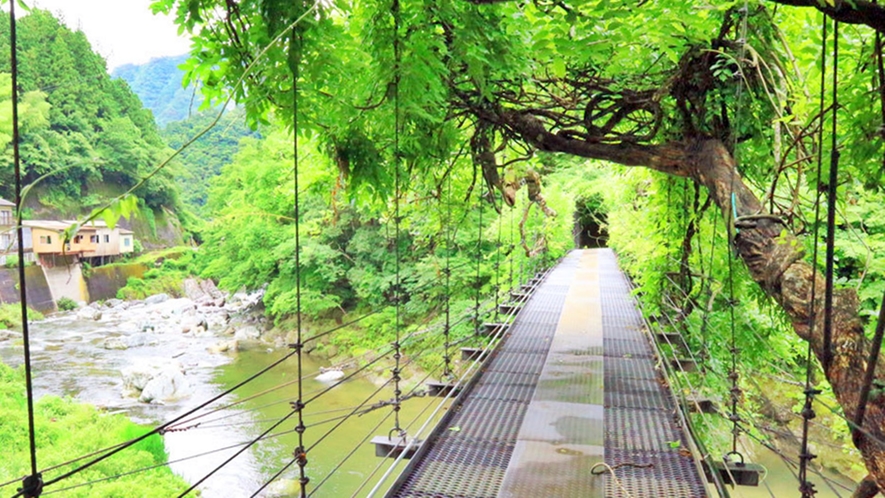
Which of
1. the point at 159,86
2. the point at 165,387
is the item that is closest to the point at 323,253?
the point at 165,387

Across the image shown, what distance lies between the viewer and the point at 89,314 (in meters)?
17.9

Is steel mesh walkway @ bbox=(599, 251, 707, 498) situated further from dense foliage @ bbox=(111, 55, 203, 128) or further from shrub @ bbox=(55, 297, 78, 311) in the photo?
dense foliage @ bbox=(111, 55, 203, 128)

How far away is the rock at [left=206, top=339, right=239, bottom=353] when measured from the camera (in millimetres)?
14180

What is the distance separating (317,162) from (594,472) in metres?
2.57

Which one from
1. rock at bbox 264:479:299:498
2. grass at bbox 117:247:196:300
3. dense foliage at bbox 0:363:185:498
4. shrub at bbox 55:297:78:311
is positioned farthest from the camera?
grass at bbox 117:247:196:300

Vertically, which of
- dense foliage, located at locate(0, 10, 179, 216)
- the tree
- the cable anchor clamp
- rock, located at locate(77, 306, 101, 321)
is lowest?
rock, located at locate(77, 306, 101, 321)

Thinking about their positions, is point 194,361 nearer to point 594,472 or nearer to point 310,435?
point 310,435

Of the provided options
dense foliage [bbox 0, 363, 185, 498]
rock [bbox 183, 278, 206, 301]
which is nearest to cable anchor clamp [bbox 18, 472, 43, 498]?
dense foliage [bbox 0, 363, 185, 498]

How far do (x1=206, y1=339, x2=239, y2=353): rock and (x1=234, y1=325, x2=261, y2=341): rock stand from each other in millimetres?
761

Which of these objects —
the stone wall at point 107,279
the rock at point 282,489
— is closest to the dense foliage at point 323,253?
the rock at point 282,489

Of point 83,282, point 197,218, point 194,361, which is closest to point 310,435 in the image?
point 194,361

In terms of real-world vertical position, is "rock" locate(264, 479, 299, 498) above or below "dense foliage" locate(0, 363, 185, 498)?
below

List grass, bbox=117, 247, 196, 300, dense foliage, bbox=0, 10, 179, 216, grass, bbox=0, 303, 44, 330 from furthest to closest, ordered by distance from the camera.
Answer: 1. grass, bbox=117, 247, 196, 300
2. dense foliage, bbox=0, 10, 179, 216
3. grass, bbox=0, 303, 44, 330

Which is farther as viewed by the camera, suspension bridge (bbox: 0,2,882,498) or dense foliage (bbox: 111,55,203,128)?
dense foliage (bbox: 111,55,203,128)
